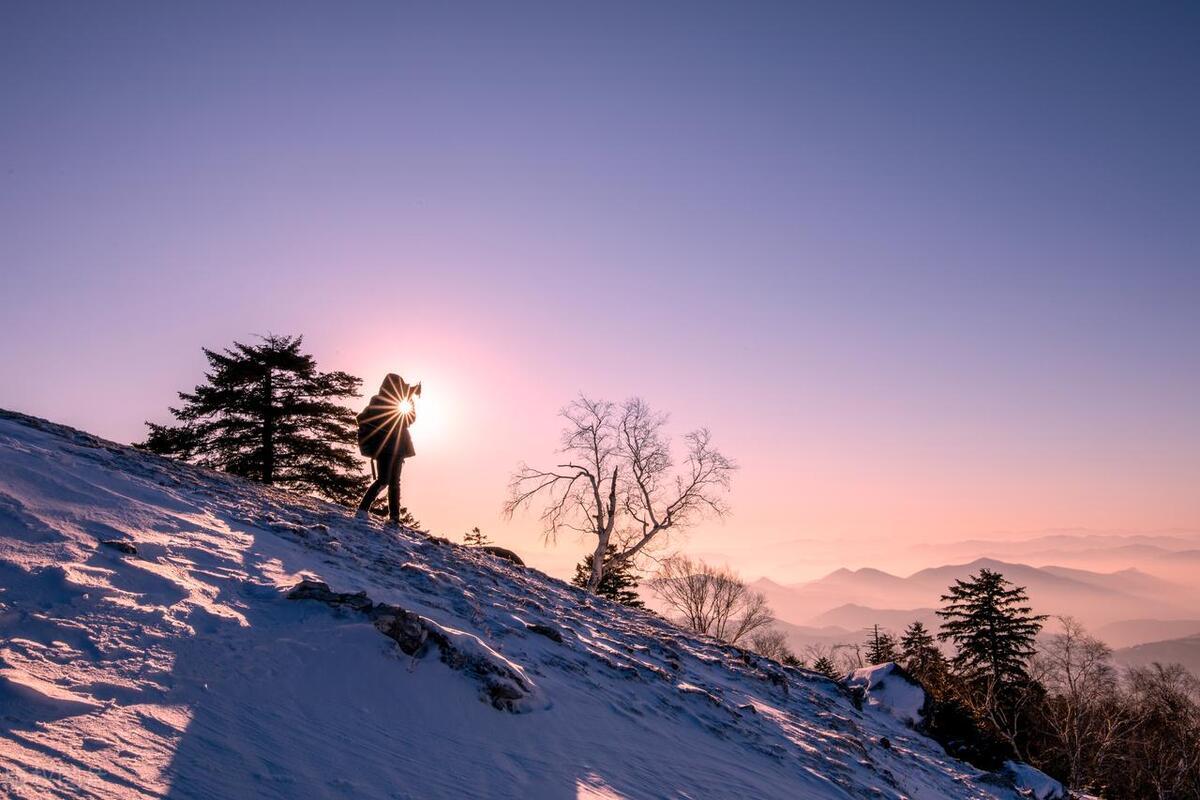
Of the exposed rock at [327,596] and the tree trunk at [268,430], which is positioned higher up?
the tree trunk at [268,430]

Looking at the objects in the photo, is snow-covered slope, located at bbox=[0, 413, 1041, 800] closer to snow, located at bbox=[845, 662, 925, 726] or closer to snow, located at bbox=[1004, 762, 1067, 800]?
snow, located at bbox=[1004, 762, 1067, 800]

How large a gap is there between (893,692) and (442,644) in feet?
31.7

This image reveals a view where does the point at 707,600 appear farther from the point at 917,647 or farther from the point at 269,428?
the point at 269,428

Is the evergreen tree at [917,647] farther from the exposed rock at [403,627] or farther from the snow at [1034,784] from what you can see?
the exposed rock at [403,627]

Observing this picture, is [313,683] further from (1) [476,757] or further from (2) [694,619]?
(2) [694,619]

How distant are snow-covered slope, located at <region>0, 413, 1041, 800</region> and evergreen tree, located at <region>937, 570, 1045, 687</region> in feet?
107

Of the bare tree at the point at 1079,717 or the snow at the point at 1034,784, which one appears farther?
the bare tree at the point at 1079,717

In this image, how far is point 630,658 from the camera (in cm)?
731

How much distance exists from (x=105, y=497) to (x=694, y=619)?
1404 inches

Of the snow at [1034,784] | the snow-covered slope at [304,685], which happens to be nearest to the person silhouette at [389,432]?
the snow-covered slope at [304,685]

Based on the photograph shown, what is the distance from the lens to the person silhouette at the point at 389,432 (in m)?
10.9

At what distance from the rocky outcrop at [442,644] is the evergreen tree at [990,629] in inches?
1456

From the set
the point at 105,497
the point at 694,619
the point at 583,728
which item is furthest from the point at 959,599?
the point at 105,497

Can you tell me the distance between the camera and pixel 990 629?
3497 centimetres
